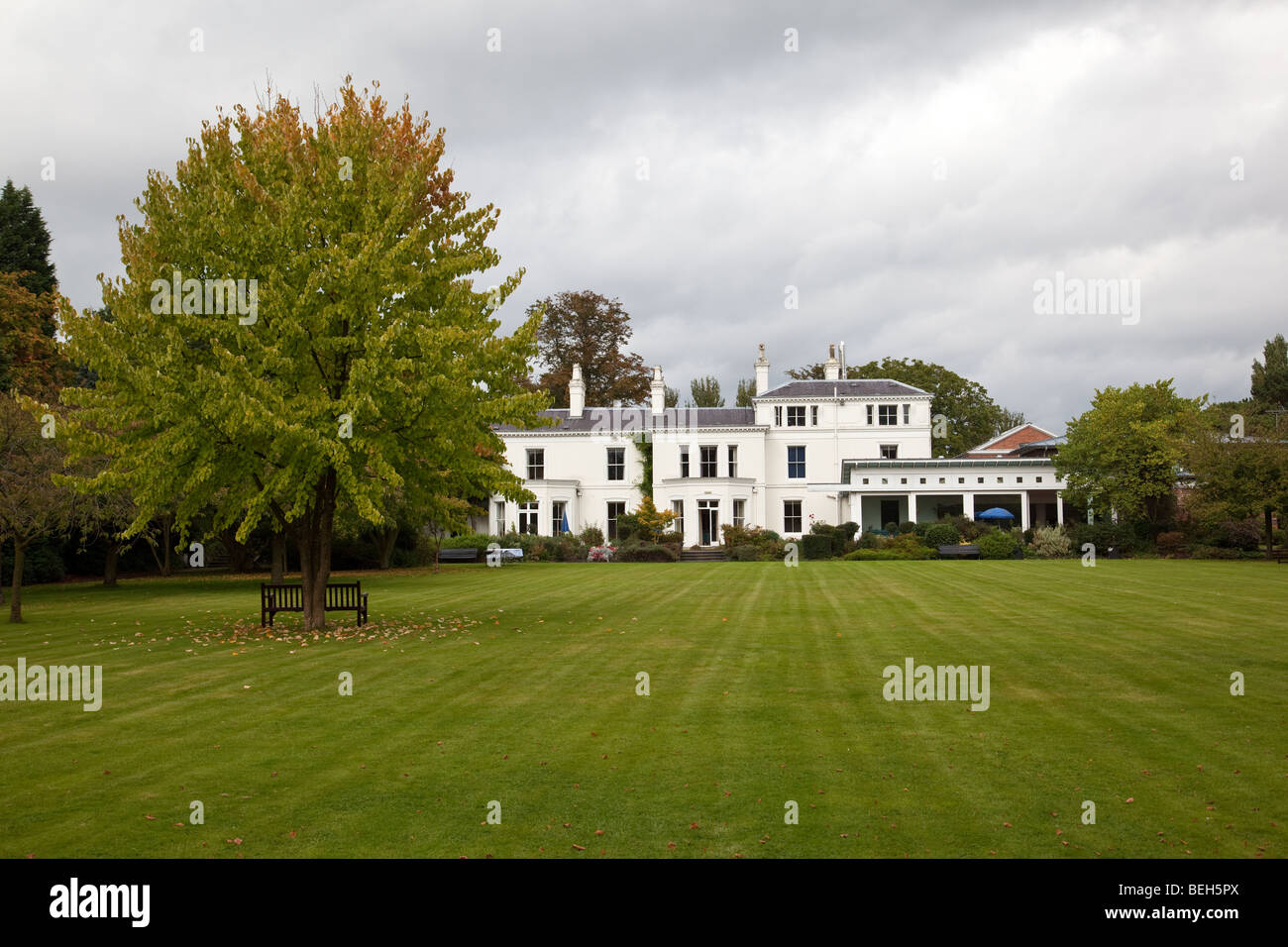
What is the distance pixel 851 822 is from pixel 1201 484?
40875 mm

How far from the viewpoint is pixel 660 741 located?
9.76 meters

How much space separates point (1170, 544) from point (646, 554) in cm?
2433

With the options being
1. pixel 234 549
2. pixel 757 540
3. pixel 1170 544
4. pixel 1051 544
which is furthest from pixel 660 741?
pixel 1170 544

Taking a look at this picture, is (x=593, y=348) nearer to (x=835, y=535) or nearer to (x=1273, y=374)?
(x=835, y=535)

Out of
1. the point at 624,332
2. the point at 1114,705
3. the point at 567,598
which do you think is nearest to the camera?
the point at 1114,705

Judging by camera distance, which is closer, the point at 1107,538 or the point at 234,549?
the point at 234,549

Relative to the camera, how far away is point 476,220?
2041 cm

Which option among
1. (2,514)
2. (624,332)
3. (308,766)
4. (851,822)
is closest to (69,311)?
(2,514)

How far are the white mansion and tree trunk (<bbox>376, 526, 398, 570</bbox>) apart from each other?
40.9 feet

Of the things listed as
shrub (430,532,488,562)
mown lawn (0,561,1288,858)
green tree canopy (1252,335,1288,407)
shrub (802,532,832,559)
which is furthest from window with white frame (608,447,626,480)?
green tree canopy (1252,335,1288,407)

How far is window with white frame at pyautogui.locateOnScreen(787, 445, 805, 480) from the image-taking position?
187ft

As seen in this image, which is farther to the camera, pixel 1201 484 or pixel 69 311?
pixel 1201 484

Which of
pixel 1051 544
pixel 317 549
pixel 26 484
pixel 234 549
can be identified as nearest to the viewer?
pixel 317 549
